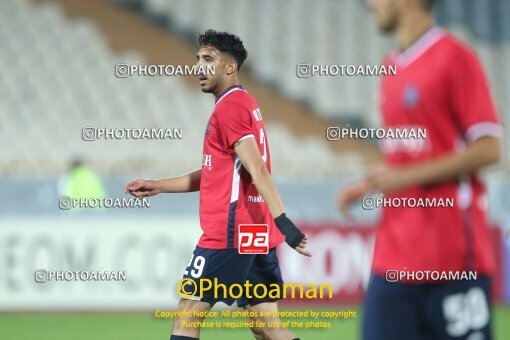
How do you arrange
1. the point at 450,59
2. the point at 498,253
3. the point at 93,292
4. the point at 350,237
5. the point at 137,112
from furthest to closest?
the point at 137,112
the point at 498,253
the point at 350,237
the point at 93,292
the point at 450,59

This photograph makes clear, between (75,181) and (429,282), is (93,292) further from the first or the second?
(429,282)

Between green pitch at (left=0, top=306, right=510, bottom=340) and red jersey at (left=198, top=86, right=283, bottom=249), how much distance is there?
151 inches

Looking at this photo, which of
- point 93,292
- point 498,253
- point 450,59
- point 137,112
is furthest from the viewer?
point 137,112

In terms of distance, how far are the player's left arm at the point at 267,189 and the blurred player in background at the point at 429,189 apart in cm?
100

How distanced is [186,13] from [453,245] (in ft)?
43.2

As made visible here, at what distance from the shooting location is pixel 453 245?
3211mm

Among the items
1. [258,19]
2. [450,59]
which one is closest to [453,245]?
[450,59]

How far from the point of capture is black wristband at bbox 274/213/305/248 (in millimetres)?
4273

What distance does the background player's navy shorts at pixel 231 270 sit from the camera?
15.5 feet

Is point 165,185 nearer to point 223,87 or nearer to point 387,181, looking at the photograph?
point 223,87

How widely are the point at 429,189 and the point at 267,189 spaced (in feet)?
4.29

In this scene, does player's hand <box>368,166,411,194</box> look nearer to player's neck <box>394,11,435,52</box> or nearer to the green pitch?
player's neck <box>394,11,435,52</box>

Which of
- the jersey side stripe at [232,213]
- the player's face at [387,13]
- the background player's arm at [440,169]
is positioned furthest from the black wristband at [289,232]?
the player's face at [387,13]

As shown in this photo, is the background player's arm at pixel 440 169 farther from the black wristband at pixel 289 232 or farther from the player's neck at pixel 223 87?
the player's neck at pixel 223 87
